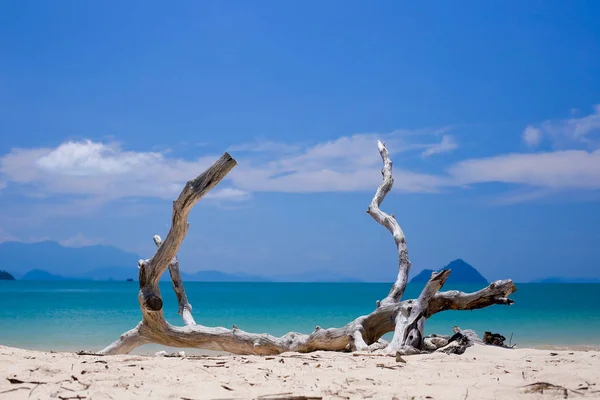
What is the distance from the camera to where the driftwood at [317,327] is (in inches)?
259

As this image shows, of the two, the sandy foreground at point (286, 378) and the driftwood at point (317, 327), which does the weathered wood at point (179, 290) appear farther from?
the sandy foreground at point (286, 378)

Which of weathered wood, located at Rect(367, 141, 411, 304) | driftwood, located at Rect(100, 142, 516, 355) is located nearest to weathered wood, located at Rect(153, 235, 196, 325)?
driftwood, located at Rect(100, 142, 516, 355)

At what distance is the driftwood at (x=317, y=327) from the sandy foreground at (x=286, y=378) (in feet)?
4.51

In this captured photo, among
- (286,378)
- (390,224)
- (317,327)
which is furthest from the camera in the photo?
(390,224)

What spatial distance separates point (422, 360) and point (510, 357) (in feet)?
4.49

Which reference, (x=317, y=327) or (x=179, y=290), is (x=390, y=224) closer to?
(x=317, y=327)

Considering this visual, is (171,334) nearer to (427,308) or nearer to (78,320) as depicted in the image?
(427,308)

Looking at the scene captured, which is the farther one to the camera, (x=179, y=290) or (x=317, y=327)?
(x=179, y=290)

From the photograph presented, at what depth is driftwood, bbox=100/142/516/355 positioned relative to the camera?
658cm

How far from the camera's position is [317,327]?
7.95 m

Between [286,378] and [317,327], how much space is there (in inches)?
137

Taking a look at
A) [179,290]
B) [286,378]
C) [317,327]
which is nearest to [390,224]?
[317,327]

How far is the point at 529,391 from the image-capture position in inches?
169

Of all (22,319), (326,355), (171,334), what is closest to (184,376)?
(326,355)
